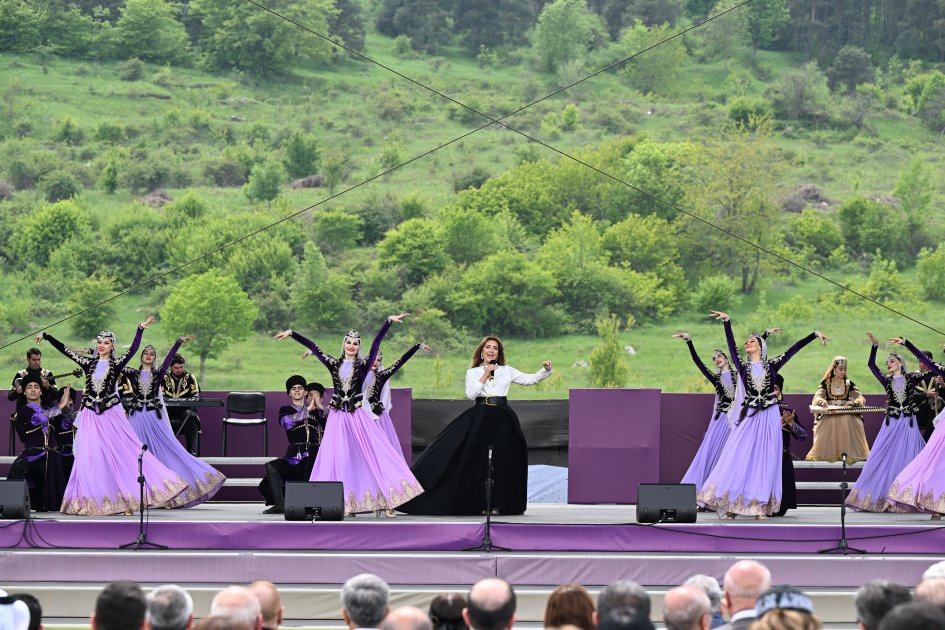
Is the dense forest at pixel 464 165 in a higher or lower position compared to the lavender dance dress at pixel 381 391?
higher

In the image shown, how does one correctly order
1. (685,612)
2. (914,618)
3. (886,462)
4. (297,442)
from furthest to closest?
(886,462)
(297,442)
(685,612)
(914,618)

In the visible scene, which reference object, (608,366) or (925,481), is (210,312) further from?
(925,481)

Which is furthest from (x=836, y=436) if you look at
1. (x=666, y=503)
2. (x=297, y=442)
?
(x=297, y=442)

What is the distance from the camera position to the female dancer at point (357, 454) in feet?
34.4

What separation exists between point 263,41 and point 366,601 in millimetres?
46895

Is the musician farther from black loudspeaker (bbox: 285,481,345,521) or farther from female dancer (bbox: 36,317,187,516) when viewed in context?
black loudspeaker (bbox: 285,481,345,521)

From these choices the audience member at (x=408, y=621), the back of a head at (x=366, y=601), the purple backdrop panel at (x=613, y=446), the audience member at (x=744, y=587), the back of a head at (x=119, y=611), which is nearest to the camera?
the audience member at (x=408, y=621)

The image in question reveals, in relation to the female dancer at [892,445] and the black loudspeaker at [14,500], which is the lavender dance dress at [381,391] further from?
the female dancer at [892,445]

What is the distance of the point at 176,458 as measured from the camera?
39.3 ft

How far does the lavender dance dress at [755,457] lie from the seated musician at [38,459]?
5.14 m

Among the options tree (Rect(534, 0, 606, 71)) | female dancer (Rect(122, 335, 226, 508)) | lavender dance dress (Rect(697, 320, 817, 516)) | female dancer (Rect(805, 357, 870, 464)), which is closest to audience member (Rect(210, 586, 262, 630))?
lavender dance dress (Rect(697, 320, 817, 516))

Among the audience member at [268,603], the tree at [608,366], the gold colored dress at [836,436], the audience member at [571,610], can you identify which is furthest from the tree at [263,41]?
the audience member at [571,610]

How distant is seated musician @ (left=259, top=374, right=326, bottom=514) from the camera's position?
11.2 metres

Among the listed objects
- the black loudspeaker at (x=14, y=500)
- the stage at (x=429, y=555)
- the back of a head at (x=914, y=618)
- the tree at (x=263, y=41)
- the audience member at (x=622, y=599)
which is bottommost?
the stage at (x=429, y=555)
